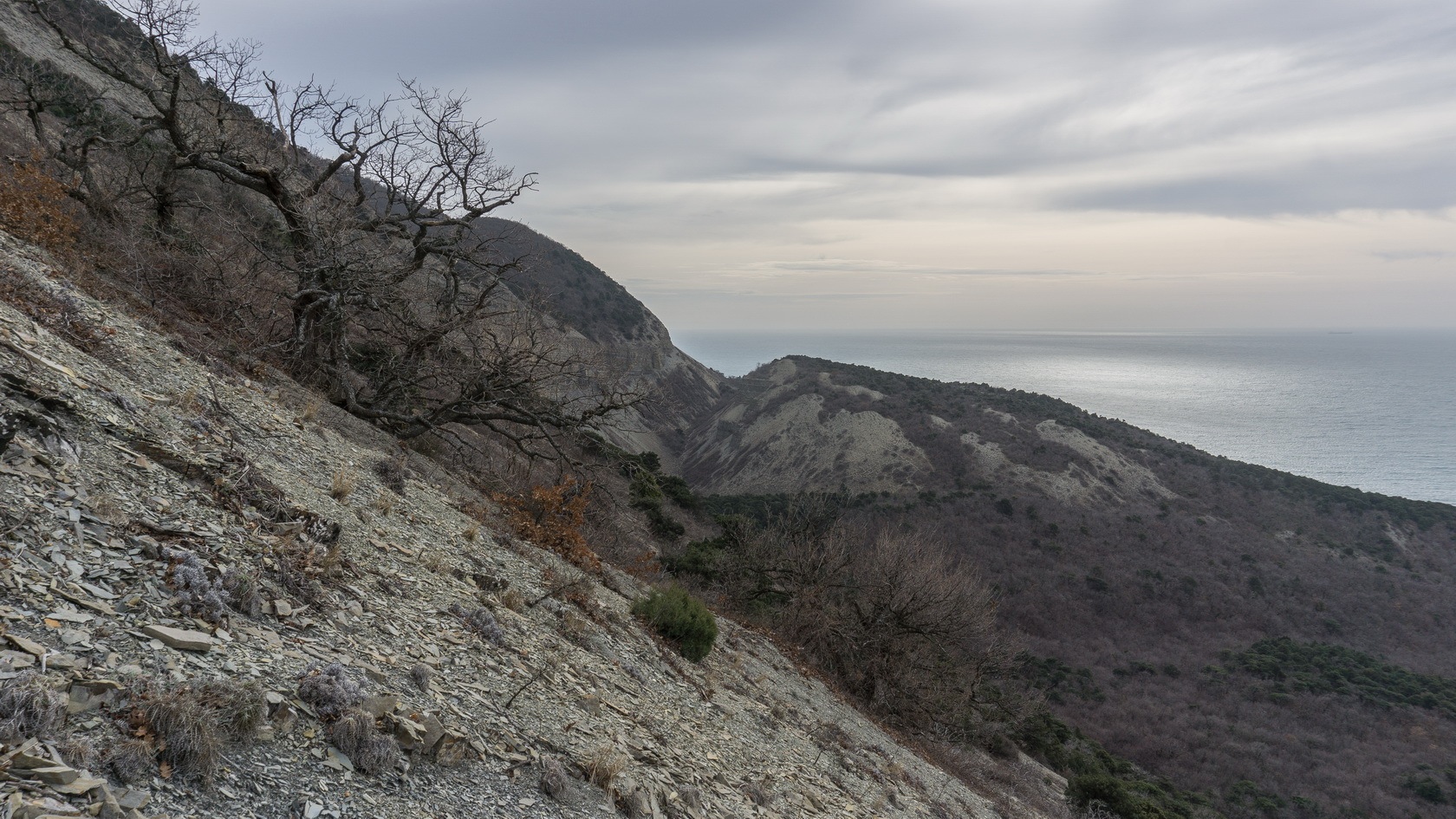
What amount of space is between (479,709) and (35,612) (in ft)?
9.19

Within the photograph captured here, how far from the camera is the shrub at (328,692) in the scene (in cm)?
429

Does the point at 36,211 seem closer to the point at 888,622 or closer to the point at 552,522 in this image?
the point at 552,522

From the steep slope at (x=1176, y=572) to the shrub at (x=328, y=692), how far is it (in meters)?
36.2

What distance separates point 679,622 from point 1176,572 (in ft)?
174

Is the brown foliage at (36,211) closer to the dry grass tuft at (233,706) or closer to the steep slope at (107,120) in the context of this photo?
the steep slope at (107,120)

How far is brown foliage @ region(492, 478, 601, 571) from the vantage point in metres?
11.6

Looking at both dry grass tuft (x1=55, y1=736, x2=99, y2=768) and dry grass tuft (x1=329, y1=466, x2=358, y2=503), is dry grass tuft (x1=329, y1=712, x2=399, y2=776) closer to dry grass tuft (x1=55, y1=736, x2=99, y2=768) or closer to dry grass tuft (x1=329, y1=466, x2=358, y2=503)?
dry grass tuft (x1=55, y1=736, x2=99, y2=768)

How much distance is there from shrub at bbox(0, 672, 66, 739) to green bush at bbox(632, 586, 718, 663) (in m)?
8.23

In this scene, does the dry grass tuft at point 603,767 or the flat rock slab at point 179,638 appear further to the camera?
the dry grass tuft at point 603,767

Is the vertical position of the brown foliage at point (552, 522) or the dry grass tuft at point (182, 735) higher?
the dry grass tuft at point (182, 735)

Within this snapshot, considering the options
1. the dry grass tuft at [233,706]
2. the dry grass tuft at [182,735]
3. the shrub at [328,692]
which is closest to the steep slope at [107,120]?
the shrub at [328,692]

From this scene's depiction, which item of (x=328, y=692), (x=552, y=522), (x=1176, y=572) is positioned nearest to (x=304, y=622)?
(x=328, y=692)

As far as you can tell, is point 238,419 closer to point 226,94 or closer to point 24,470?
point 24,470

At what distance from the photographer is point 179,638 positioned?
13.3 ft
